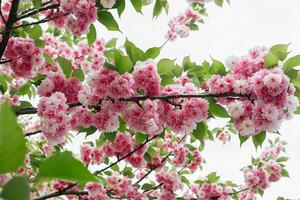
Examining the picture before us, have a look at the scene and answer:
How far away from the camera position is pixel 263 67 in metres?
3.49

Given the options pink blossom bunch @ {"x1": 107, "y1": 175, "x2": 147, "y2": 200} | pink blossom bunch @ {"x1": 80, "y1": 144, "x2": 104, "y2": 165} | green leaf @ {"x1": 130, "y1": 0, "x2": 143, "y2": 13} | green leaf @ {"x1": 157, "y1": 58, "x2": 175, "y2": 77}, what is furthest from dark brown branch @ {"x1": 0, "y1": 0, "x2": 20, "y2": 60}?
pink blossom bunch @ {"x1": 80, "y1": 144, "x2": 104, "y2": 165}

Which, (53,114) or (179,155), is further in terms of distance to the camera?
(179,155)

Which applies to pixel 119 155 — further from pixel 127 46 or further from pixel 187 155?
pixel 127 46

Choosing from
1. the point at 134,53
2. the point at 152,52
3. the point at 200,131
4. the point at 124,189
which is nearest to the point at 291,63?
the point at 200,131

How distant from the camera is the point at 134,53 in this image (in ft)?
11.9

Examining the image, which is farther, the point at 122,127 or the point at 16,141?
the point at 122,127

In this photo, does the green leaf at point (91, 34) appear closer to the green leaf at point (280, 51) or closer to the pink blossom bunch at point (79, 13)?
the pink blossom bunch at point (79, 13)

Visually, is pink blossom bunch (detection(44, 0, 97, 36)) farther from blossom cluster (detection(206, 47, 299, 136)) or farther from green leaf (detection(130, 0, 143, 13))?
blossom cluster (detection(206, 47, 299, 136))

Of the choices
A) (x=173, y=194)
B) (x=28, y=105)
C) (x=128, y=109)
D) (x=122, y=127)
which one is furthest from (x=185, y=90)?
(x=173, y=194)

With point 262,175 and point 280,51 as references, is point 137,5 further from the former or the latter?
point 262,175

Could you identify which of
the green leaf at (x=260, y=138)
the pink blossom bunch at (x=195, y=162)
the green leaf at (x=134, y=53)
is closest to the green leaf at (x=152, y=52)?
the green leaf at (x=134, y=53)

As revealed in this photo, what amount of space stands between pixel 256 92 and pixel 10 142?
121 inches

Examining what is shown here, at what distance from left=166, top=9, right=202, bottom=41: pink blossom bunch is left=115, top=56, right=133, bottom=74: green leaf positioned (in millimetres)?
5201

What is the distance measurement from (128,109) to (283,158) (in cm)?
464
